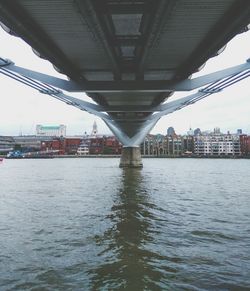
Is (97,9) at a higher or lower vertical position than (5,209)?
higher

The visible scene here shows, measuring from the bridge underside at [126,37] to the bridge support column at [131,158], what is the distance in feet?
116

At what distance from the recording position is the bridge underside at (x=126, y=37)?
1073cm

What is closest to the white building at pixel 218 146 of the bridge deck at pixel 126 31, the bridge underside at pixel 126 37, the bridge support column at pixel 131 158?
the bridge support column at pixel 131 158

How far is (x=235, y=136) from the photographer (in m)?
184

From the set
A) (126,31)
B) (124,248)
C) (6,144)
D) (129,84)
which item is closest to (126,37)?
(126,31)

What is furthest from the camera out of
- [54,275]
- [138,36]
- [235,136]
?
[235,136]

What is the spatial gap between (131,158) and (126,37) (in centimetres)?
4454

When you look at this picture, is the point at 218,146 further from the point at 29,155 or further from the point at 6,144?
the point at 6,144

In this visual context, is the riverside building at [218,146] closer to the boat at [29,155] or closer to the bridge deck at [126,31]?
the boat at [29,155]

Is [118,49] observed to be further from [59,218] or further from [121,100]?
[121,100]

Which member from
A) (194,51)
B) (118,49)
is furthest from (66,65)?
(194,51)

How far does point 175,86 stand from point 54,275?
15272 mm

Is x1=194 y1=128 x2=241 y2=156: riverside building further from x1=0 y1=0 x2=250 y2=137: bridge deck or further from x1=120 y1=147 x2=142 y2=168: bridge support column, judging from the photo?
x1=0 y1=0 x2=250 y2=137: bridge deck

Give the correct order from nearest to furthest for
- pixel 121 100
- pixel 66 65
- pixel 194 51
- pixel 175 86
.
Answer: pixel 194 51, pixel 66 65, pixel 175 86, pixel 121 100
